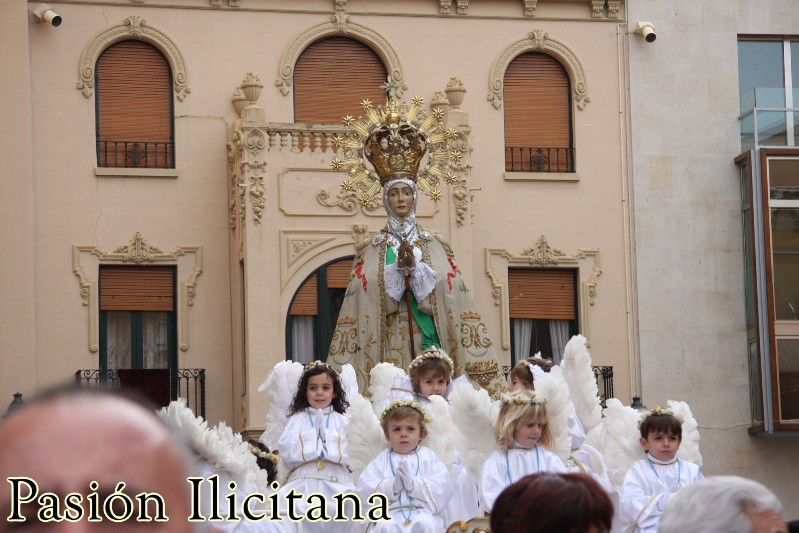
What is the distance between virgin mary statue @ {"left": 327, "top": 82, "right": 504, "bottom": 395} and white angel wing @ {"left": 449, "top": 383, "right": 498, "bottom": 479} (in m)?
3.41

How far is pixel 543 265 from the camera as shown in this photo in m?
26.0

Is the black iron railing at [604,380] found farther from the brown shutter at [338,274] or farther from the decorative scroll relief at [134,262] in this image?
the decorative scroll relief at [134,262]

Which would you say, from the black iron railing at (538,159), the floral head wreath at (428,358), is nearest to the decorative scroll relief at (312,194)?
the black iron railing at (538,159)

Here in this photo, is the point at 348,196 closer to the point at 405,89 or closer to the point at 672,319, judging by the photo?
the point at 405,89

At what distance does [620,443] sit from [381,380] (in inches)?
93.4

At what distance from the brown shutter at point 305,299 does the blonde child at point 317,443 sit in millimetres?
12675

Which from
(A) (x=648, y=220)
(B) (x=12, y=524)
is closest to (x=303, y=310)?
(A) (x=648, y=220)

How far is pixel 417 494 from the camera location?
10359 millimetres

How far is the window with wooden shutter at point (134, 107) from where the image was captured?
25.1 m

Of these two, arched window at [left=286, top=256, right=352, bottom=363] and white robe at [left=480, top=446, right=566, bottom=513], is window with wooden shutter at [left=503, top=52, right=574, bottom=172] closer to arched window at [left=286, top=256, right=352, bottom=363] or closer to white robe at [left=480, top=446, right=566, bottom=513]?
arched window at [left=286, top=256, right=352, bottom=363]

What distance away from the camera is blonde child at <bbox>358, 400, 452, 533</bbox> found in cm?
1031

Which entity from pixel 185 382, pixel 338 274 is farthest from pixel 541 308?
pixel 185 382

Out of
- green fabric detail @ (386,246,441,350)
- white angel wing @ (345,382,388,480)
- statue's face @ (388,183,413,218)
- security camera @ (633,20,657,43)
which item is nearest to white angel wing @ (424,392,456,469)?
white angel wing @ (345,382,388,480)

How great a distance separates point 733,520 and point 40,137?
22.0 meters
